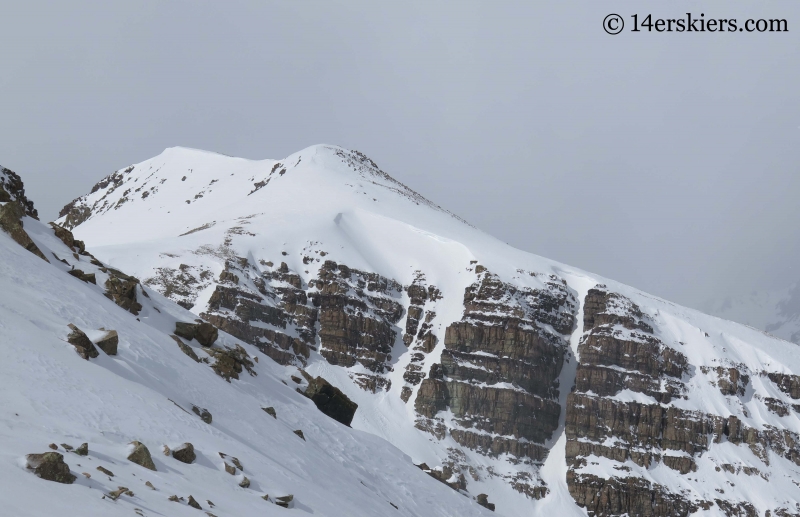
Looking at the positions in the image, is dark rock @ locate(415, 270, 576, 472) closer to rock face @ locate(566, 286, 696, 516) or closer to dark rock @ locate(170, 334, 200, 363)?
rock face @ locate(566, 286, 696, 516)

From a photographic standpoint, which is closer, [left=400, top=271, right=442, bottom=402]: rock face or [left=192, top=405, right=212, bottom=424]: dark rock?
[left=192, top=405, right=212, bottom=424]: dark rock

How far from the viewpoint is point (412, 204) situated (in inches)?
7500

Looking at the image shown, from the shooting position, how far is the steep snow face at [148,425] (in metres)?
18.1

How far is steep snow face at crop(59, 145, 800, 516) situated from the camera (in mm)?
130625

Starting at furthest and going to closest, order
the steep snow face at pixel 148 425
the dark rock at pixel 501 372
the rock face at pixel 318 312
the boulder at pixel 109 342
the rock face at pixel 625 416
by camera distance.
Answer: the dark rock at pixel 501 372 < the rock face at pixel 318 312 < the rock face at pixel 625 416 < the boulder at pixel 109 342 < the steep snow face at pixel 148 425

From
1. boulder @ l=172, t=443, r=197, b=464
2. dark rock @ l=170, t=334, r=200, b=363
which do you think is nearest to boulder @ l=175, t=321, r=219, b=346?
dark rock @ l=170, t=334, r=200, b=363

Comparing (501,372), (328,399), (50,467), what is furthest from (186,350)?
(501,372)

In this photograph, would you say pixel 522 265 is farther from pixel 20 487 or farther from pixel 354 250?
pixel 20 487

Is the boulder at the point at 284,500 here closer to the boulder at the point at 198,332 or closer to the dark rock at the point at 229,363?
the dark rock at the point at 229,363

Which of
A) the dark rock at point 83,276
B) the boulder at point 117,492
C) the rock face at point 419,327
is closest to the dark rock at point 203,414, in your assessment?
the boulder at point 117,492

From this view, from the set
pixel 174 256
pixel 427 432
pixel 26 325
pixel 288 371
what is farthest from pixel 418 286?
pixel 26 325

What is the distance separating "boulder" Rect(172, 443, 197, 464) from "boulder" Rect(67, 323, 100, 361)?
5.61 meters

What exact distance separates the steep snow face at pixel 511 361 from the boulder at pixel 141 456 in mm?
105249

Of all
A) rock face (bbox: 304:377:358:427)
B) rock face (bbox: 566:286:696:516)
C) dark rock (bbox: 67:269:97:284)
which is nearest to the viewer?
dark rock (bbox: 67:269:97:284)
